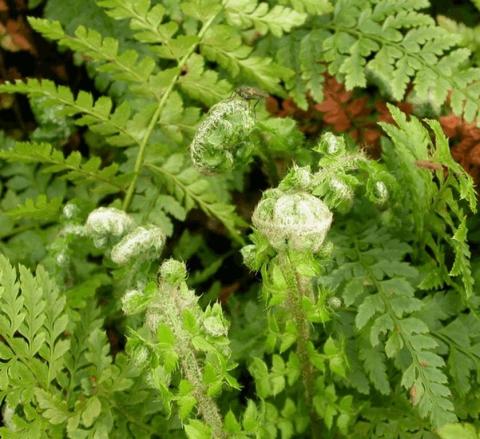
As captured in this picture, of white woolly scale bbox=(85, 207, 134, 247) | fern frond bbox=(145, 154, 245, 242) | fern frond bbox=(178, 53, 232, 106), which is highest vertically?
fern frond bbox=(178, 53, 232, 106)

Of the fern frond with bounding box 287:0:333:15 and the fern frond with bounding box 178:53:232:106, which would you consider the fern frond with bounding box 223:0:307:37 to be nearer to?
the fern frond with bounding box 287:0:333:15

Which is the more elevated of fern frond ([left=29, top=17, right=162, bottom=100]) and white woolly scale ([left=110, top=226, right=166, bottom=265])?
fern frond ([left=29, top=17, right=162, bottom=100])

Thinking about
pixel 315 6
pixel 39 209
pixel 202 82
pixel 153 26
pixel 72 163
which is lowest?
pixel 39 209

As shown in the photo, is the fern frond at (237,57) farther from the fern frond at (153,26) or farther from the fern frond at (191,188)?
the fern frond at (191,188)

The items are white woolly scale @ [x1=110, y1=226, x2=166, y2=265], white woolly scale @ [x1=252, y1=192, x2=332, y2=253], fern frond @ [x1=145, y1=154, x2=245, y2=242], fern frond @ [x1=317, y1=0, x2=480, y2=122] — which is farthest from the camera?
fern frond @ [x1=145, y1=154, x2=245, y2=242]

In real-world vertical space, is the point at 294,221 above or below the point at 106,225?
above

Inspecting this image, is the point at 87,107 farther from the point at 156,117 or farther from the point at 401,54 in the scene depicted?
the point at 401,54

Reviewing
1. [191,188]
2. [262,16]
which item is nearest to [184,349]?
[191,188]

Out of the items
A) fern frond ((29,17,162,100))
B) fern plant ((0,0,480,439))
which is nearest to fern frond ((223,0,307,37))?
fern plant ((0,0,480,439))
